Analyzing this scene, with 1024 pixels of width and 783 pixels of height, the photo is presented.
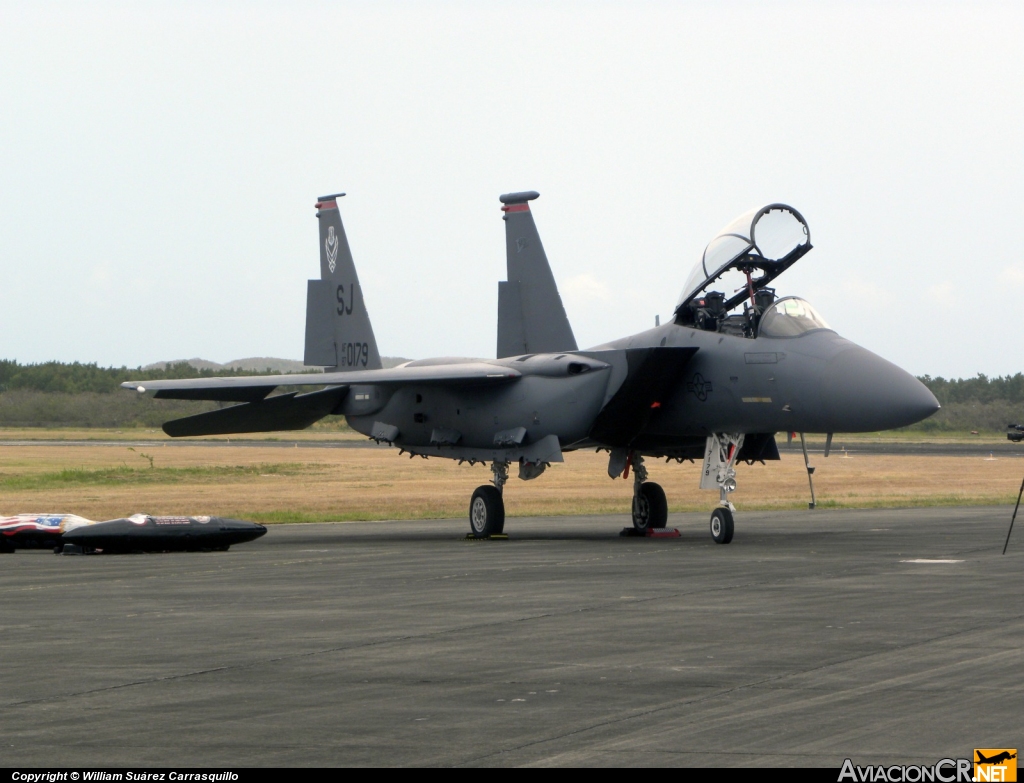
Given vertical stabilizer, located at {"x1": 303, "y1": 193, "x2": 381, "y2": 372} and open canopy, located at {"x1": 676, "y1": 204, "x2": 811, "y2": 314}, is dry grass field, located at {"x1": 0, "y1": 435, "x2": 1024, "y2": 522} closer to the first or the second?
vertical stabilizer, located at {"x1": 303, "y1": 193, "x2": 381, "y2": 372}

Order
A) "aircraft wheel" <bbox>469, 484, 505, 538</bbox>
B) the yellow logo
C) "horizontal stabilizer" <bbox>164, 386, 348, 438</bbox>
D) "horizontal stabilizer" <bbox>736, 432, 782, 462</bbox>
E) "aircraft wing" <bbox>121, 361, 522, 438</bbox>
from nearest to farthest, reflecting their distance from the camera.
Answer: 1. the yellow logo
2. "horizontal stabilizer" <bbox>736, 432, 782, 462</bbox>
3. "aircraft wing" <bbox>121, 361, 522, 438</bbox>
4. "aircraft wheel" <bbox>469, 484, 505, 538</bbox>
5. "horizontal stabilizer" <bbox>164, 386, 348, 438</bbox>

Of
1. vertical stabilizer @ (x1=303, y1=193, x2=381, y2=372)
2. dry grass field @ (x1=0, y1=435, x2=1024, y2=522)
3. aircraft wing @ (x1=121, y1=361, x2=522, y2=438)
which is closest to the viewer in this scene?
aircraft wing @ (x1=121, y1=361, x2=522, y2=438)

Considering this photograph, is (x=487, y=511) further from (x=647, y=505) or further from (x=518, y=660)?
(x=518, y=660)

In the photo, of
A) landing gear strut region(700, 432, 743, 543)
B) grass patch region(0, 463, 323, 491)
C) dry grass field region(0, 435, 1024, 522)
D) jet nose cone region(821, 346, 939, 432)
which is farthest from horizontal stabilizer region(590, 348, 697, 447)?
grass patch region(0, 463, 323, 491)

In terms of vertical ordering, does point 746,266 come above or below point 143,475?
above

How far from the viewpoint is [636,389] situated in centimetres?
2089

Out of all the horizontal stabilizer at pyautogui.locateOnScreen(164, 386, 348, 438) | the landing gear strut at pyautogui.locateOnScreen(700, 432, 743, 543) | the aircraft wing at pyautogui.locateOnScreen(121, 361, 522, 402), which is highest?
the aircraft wing at pyautogui.locateOnScreen(121, 361, 522, 402)

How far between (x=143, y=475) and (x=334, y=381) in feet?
83.1

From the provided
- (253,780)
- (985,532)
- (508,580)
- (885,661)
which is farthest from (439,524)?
(253,780)

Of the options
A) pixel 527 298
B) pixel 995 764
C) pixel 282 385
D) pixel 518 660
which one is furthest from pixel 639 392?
pixel 995 764

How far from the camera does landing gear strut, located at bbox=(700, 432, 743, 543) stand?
19766 millimetres

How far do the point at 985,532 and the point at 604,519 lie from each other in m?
8.71

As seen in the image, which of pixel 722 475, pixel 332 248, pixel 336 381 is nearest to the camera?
pixel 722 475

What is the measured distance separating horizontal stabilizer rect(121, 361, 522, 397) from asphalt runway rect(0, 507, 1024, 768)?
15.6ft
